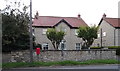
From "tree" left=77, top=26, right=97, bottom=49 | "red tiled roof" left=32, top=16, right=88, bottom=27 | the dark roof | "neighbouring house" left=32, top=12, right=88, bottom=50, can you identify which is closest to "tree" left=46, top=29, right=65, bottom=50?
"tree" left=77, top=26, right=97, bottom=49

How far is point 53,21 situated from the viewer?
5388cm

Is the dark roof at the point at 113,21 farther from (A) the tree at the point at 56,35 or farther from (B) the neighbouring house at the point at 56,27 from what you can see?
(A) the tree at the point at 56,35

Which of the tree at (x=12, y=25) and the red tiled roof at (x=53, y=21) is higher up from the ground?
the red tiled roof at (x=53, y=21)

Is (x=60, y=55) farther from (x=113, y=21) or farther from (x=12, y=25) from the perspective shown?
(x=113, y=21)

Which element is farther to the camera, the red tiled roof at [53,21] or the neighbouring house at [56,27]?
the red tiled roof at [53,21]

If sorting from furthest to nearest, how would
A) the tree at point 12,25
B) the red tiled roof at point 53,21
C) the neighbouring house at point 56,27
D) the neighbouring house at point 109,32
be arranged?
1. the neighbouring house at point 109,32
2. the red tiled roof at point 53,21
3. the neighbouring house at point 56,27
4. the tree at point 12,25

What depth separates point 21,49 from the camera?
29516 mm

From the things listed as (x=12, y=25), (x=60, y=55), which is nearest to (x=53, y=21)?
(x=60, y=55)

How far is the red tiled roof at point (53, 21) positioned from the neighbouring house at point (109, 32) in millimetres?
5440

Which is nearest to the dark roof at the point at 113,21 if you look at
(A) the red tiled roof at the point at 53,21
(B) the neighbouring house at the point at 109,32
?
(B) the neighbouring house at the point at 109,32

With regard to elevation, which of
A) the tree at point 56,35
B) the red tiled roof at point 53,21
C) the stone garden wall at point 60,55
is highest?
the red tiled roof at point 53,21

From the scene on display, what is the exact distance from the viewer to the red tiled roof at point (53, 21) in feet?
173

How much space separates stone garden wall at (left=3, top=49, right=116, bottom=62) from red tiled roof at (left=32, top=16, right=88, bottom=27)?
22.3 m

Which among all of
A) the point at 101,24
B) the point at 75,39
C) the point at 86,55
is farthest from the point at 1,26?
the point at 101,24
